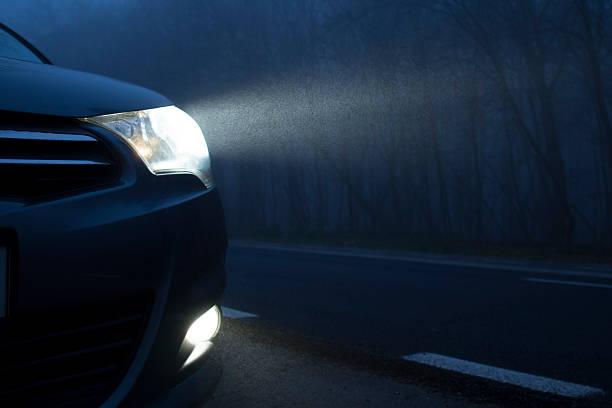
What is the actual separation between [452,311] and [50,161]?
361 centimetres

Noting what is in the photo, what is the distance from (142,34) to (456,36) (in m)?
20.0

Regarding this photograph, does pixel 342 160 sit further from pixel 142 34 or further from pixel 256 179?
pixel 142 34

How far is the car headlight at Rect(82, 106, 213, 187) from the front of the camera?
1536 mm

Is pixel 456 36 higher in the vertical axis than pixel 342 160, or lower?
higher

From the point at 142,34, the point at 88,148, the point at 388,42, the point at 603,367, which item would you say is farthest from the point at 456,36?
the point at 142,34

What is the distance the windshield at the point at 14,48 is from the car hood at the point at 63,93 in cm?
64

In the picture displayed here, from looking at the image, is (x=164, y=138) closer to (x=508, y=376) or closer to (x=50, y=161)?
(x=50, y=161)

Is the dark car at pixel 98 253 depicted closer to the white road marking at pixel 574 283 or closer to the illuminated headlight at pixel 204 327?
the illuminated headlight at pixel 204 327

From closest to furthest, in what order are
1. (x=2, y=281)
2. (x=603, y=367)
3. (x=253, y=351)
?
(x=2, y=281) → (x=603, y=367) → (x=253, y=351)

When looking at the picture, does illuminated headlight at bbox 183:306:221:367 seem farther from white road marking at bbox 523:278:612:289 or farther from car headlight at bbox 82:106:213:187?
white road marking at bbox 523:278:612:289

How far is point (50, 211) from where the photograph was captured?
4.17 ft

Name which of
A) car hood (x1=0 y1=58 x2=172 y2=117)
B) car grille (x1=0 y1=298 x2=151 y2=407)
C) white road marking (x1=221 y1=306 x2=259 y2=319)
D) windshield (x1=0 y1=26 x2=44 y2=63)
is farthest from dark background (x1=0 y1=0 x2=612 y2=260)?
car grille (x1=0 y1=298 x2=151 y2=407)

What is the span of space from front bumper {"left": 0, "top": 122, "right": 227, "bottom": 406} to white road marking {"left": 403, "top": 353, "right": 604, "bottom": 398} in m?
1.57

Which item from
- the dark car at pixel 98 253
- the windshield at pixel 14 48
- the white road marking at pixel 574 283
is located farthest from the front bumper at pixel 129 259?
the white road marking at pixel 574 283
